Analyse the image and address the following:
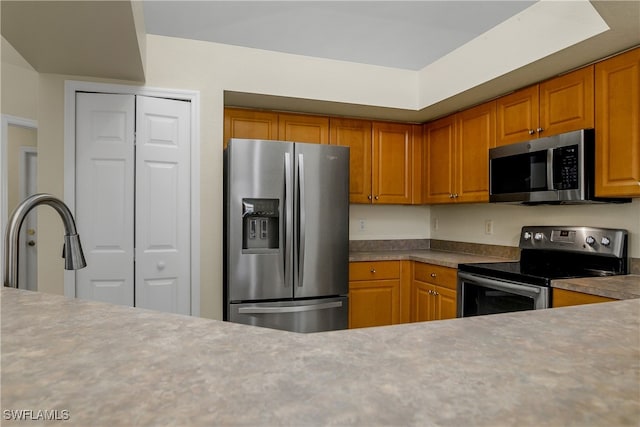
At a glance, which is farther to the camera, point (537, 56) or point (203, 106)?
point (203, 106)

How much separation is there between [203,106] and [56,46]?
91 cm

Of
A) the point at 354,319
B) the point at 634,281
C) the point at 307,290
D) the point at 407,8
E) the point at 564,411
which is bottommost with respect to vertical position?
the point at 354,319

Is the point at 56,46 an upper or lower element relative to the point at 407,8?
lower

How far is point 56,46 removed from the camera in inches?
84.1

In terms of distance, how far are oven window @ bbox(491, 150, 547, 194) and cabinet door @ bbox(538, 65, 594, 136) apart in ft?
0.59

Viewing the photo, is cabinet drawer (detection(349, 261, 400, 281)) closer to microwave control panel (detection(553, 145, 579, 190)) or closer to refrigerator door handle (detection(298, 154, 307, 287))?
refrigerator door handle (detection(298, 154, 307, 287))

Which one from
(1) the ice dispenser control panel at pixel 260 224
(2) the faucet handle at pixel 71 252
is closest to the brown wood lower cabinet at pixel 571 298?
(1) the ice dispenser control panel at pixel 260 224

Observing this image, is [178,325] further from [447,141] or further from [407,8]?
[447,141]

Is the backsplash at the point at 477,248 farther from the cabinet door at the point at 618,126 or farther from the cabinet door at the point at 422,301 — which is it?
the cabinet door at the point at 618,126

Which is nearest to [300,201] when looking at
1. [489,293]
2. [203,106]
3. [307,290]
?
[307,290]

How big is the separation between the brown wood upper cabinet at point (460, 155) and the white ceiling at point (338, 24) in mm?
572

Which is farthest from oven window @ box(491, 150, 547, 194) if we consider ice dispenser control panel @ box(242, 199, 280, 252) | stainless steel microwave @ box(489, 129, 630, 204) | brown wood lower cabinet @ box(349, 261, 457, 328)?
ice dispenser control panel @ box(242, 199, 280, 252)

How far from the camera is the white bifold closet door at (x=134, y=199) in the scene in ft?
8.63

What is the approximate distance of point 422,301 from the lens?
11.0ft
